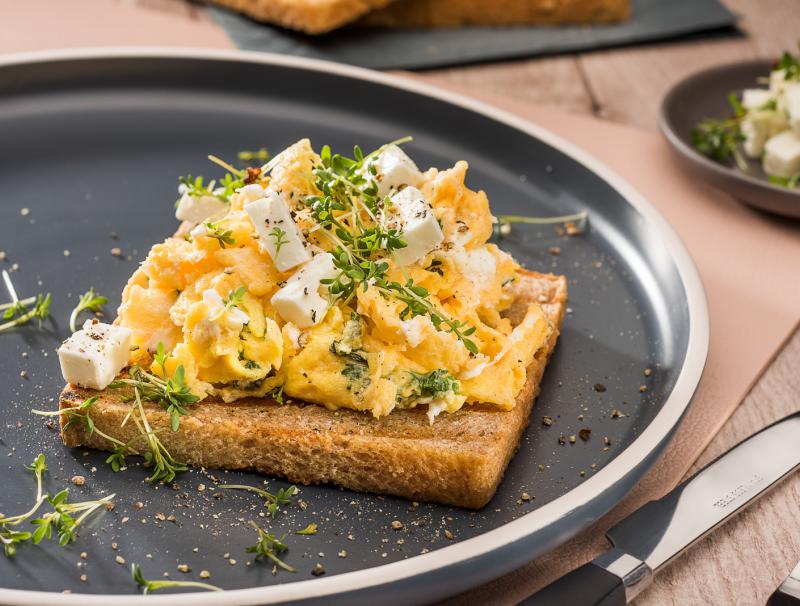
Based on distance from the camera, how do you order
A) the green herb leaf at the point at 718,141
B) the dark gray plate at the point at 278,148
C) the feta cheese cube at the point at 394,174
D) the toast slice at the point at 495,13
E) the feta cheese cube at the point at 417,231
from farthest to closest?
the toast slice at the point at 495,13 < the green herb leaf at the point at 718,141 < the feta cheese cube at the point at 394,174 < the feta cheese cube at the point at 417,231 < the dark gray plate at the point at 278,148

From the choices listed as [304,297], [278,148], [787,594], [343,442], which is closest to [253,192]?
[304,297]

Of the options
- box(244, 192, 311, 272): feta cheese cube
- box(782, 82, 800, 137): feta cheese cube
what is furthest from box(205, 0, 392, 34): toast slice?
box(244, 192, 311, 272): feta cheese cube

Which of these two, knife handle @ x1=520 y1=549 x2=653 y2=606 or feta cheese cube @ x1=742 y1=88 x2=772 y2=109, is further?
feta cheese cube @ x1=742 y1=88 x2=772 y2=109

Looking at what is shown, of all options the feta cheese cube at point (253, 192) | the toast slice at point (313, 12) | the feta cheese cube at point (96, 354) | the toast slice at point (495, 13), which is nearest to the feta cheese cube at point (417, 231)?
the feta cheese cube at point (253, 192)

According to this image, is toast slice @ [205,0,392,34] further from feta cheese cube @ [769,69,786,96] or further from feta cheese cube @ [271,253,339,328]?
feta cheese cube @ [271,253,339,328]

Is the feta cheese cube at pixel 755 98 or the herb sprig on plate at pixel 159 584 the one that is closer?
the herb sprig on plate at pixel 159 584

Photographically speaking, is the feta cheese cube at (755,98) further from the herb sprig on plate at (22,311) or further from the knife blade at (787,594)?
the herb sprig on plate at (22,311)
